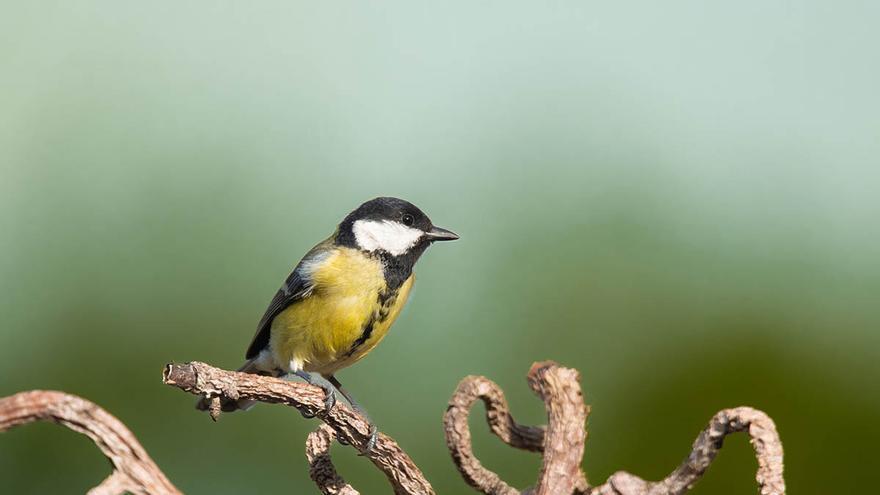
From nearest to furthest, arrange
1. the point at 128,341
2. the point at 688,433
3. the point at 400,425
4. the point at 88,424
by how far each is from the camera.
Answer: the point at 88,424
the point at 688,433
the point at 400,425
the point at 128,341

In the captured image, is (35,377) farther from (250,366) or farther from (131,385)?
(250,366)

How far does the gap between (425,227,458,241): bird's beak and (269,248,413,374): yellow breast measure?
13cm

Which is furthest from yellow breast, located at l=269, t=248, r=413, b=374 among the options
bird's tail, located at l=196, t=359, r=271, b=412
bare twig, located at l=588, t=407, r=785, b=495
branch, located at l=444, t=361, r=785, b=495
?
bare twig, located at l=588, t=407, r=785, b=495

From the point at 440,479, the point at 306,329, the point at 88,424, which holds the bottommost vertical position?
the point at 440,479

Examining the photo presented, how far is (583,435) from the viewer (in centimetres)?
124

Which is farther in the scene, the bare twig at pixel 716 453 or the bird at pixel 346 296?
the bird at pixel 346 296

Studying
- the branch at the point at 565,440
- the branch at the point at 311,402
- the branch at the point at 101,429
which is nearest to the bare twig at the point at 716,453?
the branch at the point at 565,440

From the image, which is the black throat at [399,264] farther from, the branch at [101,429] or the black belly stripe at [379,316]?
the branch at [101,429]

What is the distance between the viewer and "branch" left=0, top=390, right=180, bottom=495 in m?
0.86

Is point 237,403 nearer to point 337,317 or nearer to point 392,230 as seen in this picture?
point 337,317

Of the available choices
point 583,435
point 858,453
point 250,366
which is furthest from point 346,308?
point 858,453

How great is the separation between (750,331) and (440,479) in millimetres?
841

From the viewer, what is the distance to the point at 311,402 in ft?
4.11

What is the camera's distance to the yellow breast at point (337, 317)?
2096 millimetres
